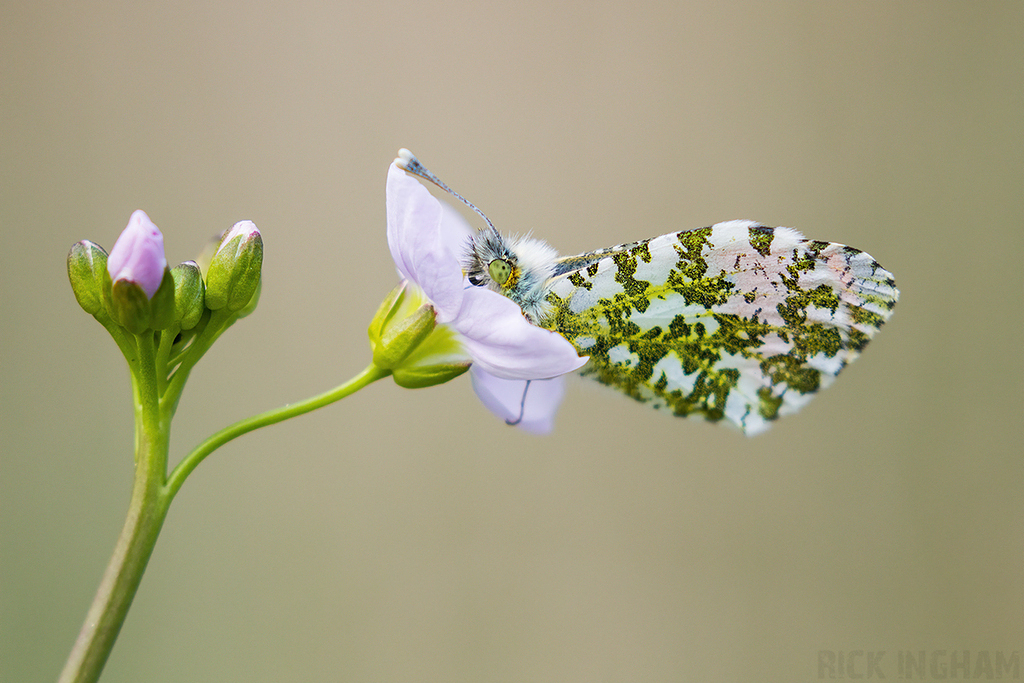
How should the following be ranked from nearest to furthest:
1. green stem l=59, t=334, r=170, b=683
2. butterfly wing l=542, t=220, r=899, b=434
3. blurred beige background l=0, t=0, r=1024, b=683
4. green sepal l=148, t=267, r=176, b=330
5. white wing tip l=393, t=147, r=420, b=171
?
1. green stem l=59, t=334, r=170, b=683
2. green sepal l=148, t=267, r=176, b=330
3. white wing tip l=393, t=147, r=420, b=171
4. butterfly wing l=542, t=220, r=899, b=434
5. blurred beige background l=0, t=0, r=1024, b=683

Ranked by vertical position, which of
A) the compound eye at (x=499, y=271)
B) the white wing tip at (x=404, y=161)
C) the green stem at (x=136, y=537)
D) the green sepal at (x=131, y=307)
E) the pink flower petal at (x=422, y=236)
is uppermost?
the white wing tip at (x=404, y=161)

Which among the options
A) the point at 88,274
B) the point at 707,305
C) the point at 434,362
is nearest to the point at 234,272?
the point at 88,274

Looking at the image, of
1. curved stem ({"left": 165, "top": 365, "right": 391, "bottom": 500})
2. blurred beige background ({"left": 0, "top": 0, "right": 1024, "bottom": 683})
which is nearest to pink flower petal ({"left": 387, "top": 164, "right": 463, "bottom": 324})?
curved stem ({"left": 165, "top": 365, "right": 391, "bottom": 500})

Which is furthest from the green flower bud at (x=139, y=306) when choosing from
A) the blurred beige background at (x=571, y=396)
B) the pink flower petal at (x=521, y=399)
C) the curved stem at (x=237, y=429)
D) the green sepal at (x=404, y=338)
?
the blurred beige background at (x=571, y=396)

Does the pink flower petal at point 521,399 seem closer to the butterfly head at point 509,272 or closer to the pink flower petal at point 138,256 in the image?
the butterfly head at point 509,272

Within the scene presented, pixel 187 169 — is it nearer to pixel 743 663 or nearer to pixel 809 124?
pixel 809 124

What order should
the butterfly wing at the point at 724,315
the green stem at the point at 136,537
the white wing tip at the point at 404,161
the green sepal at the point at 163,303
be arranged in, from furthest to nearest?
the butterfly wing at the point at 724,315 → the white wing tip at the point at 404,161 → the green sepal at the point at 163,303 → the green stem at the point at 136,537

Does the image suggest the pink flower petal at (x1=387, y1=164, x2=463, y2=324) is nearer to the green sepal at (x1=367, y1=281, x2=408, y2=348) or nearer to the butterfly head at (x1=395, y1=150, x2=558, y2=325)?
the green sepal at (x1=367, y1=281, x2=408, y2=348)
